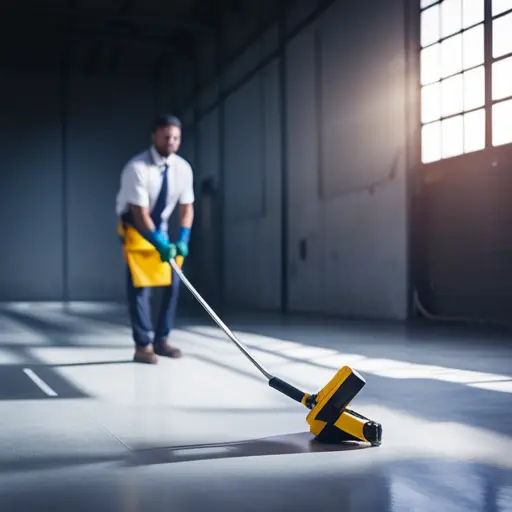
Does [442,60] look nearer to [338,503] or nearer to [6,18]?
[338,503]

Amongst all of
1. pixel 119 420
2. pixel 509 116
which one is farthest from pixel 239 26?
pixel 119 420

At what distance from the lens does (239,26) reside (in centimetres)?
1423

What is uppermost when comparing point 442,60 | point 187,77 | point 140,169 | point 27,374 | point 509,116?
point 187,77

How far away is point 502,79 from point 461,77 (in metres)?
0.63

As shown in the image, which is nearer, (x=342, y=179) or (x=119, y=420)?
(x=119, y=420)

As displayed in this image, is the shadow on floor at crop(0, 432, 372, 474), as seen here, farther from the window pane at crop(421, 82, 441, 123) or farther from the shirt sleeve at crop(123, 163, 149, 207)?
the window pane at crop(421, 82, 441, 123)

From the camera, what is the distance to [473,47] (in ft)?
25.9

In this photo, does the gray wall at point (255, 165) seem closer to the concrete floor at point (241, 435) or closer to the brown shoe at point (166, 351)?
the brown shoe at point (166, 351)

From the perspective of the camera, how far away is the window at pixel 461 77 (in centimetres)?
750

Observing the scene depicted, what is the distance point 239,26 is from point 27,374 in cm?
1088

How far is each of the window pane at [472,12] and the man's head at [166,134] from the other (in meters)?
4.24

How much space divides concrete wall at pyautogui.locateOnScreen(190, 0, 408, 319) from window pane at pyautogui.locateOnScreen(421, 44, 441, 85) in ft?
1.14

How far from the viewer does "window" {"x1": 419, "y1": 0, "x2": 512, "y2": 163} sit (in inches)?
295

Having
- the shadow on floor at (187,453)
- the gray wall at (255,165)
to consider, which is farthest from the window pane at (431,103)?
the shadow on floor at (187,453)
